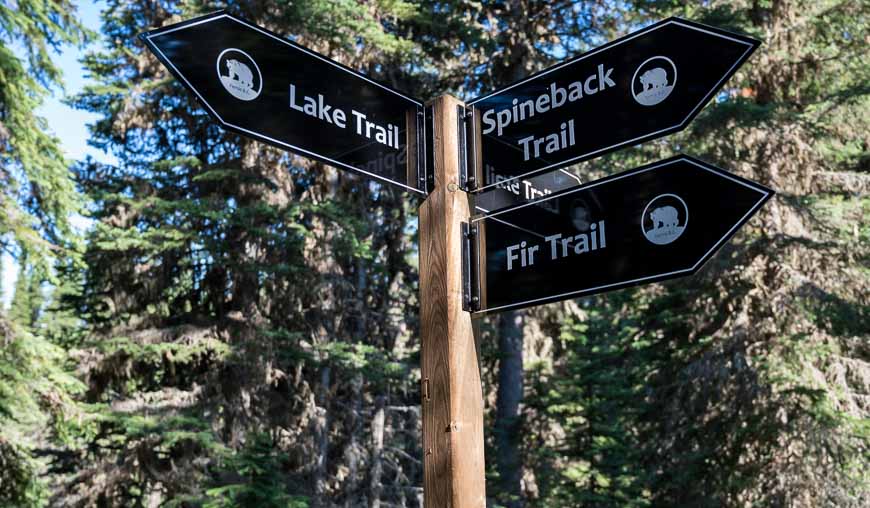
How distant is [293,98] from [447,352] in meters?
1.01

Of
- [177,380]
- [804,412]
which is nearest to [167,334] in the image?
[177,380]

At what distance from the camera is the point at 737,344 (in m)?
11.8

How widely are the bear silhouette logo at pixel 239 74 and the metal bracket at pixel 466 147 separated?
0.74 metres

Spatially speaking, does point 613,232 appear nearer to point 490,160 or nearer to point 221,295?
point 490,160

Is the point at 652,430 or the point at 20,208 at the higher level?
the point at 20,208

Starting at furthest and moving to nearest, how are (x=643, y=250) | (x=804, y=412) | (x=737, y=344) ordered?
1. (x=737, y=344)
2. (x=804, y=412)
3. (x=643, y=250)

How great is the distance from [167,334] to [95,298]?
1920 millimetres

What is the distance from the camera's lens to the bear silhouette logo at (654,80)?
2.53m

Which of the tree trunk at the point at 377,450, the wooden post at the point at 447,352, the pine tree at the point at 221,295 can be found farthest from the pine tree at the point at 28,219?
the wooden post at the point at 447,352

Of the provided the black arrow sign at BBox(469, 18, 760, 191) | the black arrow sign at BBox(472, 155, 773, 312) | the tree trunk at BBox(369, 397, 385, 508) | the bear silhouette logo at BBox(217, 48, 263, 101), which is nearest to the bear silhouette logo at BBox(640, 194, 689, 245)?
the black arrow sign at BBox(472, 155, 773, 312)

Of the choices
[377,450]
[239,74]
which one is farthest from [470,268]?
[377,450]

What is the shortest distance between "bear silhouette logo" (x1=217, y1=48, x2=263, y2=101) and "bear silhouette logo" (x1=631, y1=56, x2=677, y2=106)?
1246mm

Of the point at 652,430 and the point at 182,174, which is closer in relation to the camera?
the point at 652,430

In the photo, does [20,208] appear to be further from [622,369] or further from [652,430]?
[622,369]
